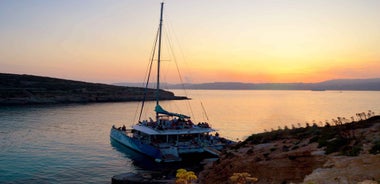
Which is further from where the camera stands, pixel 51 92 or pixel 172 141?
pixel 51 92

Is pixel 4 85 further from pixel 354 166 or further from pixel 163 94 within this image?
pixel 354 166

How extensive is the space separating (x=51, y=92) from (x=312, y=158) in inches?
4704

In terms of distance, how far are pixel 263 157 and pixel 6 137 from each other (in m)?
36.1

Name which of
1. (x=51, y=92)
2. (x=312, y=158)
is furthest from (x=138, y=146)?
(x=51, y=92)

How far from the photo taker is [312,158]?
15.5 meters

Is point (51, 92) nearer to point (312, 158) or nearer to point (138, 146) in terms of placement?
point (138, 146)

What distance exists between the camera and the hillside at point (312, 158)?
12.6 meters

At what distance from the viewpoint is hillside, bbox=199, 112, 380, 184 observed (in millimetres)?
12641

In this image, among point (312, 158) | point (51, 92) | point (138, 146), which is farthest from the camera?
point (51, 92)

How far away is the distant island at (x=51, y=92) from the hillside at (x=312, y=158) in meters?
98.7

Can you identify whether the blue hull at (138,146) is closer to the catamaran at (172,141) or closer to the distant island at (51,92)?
the catamaran at (172,141)

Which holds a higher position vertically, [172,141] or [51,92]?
[51,92]

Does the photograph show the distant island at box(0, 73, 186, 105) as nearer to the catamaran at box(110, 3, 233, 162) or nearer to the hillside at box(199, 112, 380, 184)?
the catamaran at box(110, 3, 233, 162)

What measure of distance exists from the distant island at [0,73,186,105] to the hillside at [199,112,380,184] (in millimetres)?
98748
